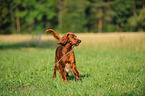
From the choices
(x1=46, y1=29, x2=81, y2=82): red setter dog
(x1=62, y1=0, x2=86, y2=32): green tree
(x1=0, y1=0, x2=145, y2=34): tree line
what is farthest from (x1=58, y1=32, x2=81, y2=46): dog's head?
(x1=62, y1=0, x2=86, y2=32): green tree

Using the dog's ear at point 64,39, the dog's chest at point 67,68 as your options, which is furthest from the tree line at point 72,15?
the dog's chest at point 67,68

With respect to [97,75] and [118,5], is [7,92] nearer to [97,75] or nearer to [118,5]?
Answer: [97,75]

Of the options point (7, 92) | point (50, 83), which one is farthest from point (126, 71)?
point (7, 92)

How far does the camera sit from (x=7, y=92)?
433 cm

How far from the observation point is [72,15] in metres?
40.8

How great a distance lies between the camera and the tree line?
3925cm

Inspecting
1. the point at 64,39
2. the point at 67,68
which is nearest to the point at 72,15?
the point at 64,39

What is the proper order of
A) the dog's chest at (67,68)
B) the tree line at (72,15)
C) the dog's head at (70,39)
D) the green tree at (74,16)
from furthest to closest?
the green tree at (74,16), the tree line at (72,15), the dog's chest at (67,68), the dog's head at (70,39)

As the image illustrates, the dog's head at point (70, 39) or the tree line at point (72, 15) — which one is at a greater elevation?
the tree line at point (72, 15)

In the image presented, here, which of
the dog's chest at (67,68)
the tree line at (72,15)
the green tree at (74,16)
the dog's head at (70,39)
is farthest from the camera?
the green tree at (74,16)

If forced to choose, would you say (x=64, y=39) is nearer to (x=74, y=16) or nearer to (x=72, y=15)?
(x=72, y=15)

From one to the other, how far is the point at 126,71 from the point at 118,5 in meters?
37.6

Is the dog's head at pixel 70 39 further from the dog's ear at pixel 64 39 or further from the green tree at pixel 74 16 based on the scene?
the green tree at pixel 74 16

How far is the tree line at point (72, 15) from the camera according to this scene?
39.2 m
